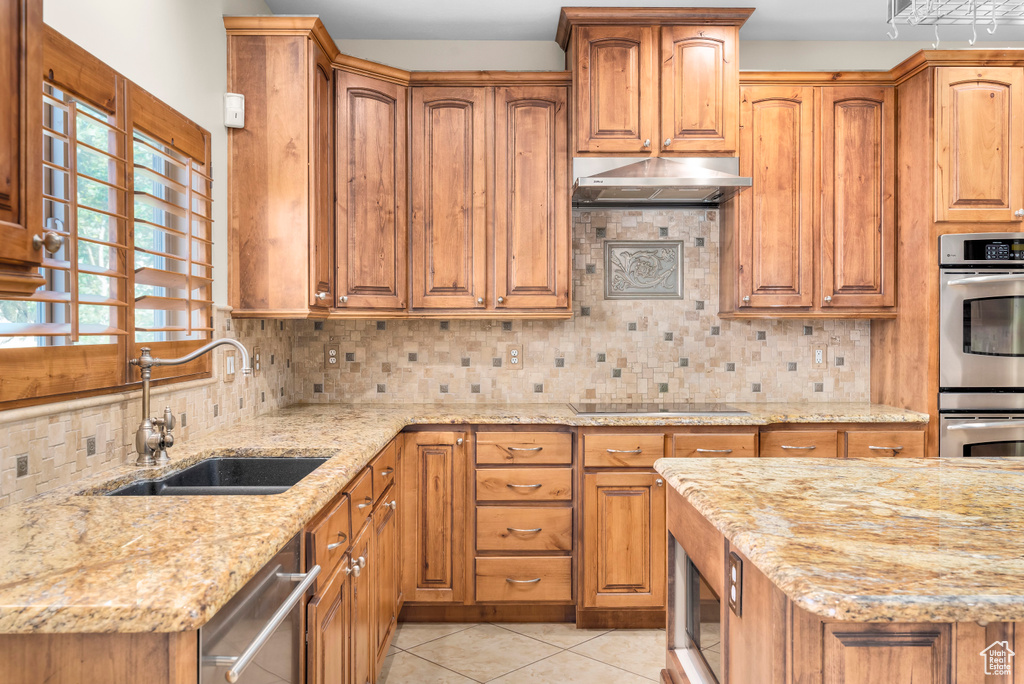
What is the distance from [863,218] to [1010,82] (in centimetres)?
85

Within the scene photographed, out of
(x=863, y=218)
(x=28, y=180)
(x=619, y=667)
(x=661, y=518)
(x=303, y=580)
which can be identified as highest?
(x=863, y=218)

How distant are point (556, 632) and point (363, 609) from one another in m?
1.17

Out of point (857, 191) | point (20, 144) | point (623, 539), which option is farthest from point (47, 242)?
point (857, 191)

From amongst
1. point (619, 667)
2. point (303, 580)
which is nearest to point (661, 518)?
point (619, 667)

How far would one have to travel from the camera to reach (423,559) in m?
2.94

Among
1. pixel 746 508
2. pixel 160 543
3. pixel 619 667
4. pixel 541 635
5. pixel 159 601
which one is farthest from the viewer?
pixel 541 635

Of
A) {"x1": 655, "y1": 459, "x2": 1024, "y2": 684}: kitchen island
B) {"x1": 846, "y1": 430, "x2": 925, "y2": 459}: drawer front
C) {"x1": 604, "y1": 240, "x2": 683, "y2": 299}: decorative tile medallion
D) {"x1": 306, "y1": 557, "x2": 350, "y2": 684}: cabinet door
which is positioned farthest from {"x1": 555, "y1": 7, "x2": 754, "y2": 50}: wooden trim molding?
{"x1": 306, "y1": 557, "x2": 350, "y2": 684}: cabinet door

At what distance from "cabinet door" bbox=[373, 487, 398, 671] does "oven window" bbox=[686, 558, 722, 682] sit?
106 cm

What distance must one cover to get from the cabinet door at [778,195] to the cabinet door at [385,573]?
6.45ft

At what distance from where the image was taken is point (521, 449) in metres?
2.95

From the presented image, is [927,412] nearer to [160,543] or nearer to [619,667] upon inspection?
[619,667]

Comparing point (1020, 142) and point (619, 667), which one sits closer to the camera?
point (619, 667)

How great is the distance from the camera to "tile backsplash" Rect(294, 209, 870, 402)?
3.48 metres

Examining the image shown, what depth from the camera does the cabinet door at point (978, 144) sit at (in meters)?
3.00
